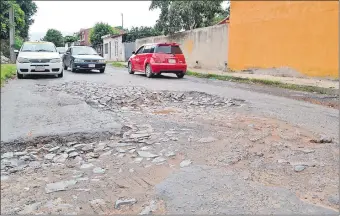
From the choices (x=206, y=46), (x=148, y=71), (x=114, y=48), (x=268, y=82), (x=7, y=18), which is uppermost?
(x=114, y=48)

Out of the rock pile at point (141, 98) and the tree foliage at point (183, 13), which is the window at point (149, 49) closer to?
the rock pile at point (141, 98)

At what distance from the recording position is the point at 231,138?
5074 millimetres

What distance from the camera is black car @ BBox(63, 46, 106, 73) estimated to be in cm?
1587

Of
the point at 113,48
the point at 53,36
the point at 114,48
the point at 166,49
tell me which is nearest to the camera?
the point at 53,36

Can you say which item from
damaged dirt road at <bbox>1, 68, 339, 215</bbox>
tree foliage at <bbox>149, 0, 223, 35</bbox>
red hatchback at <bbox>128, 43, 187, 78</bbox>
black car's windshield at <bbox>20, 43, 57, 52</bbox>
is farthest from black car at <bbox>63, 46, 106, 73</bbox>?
damaged dirt road at <bbox>1, 68, 339, 215</bbox>

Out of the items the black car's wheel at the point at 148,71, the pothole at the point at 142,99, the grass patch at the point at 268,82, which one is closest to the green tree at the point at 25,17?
the pothole at the point at 142,99

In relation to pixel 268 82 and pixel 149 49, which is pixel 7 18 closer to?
pixel 268 82

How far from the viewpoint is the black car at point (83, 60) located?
1587 centimetres

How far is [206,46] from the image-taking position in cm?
2016

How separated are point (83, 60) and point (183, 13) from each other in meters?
7.71

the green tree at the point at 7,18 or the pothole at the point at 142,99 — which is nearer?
the green tree at the point at 7,18

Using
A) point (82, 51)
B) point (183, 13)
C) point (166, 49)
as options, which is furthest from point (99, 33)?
point (166, 49)

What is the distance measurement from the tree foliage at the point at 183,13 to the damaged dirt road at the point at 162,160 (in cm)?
1507

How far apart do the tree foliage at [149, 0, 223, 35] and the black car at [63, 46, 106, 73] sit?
669 cm
